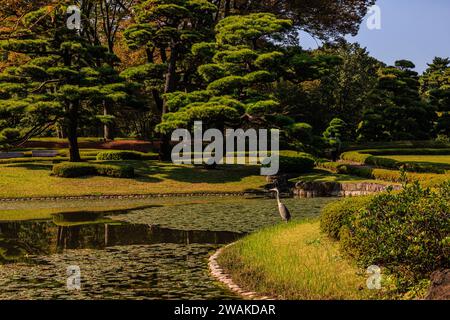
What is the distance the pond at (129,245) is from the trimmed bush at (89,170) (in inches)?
182

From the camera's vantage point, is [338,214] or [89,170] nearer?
[338,214]

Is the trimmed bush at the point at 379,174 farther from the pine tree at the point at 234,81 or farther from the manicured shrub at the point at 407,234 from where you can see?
the manicured shrub at the point at 407,234

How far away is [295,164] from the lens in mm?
36125

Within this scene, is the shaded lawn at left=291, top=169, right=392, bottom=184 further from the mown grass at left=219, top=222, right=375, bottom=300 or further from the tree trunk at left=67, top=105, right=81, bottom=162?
the mown grass at left=219, top=222, right=375, bottom=300

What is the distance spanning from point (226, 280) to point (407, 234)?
3.72 meters

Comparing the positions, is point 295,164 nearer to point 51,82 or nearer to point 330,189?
point 330,189

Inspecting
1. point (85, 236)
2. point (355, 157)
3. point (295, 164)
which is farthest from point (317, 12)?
point (85, 236)

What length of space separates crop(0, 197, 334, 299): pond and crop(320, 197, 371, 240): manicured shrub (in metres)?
2.89

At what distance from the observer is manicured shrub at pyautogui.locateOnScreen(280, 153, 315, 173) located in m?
35.9

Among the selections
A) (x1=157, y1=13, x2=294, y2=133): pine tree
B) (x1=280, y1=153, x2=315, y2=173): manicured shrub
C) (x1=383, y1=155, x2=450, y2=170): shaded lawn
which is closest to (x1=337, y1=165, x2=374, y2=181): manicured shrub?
(x1=280, y1=153, x2=315, y2=173): manicured shrub

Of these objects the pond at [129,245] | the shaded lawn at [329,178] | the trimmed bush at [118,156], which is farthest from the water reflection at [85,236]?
the trimmed bush at [118,156]
